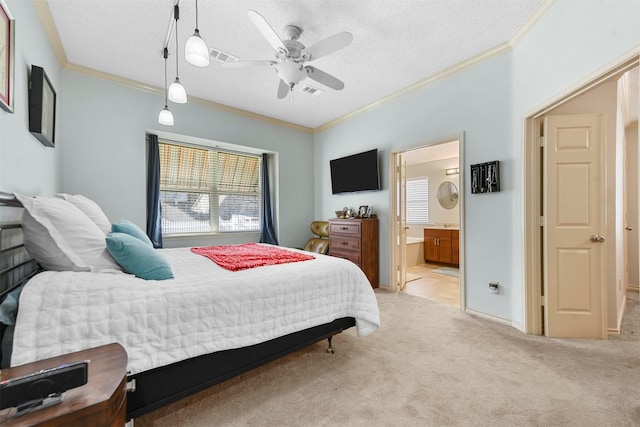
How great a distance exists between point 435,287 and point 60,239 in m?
4.37

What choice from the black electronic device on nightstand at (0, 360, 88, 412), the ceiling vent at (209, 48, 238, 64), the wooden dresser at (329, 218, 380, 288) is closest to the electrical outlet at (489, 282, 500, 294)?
the wooden dresser at (329, 218, 380, 288)

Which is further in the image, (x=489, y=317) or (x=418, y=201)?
(x=418, y=201)

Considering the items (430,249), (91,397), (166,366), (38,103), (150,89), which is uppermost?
(150,89)

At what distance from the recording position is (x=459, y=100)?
10.2 ft

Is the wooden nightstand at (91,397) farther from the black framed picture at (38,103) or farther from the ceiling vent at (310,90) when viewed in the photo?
the ceiling vent at (310,90)

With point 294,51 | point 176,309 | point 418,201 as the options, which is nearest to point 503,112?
point 294,51

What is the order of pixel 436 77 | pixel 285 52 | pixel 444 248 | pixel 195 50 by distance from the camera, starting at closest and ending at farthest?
pixel 195 50 → pixel 285 52 → pixel 436 77 → pixel 444 248

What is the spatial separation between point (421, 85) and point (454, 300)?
2.88 metres

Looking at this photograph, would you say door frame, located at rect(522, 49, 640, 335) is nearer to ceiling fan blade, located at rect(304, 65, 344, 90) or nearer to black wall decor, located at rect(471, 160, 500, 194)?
black wall decor, located at rect(471, 160, 500, 194)

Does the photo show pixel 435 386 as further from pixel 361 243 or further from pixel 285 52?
pixel 285 52

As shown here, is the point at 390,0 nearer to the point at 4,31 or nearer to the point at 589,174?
the point at 589,174

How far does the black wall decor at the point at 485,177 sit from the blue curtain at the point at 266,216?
3.18 meters

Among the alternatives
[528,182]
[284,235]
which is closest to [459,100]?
[528,182]

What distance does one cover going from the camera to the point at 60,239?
1.40 m
